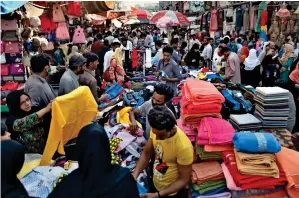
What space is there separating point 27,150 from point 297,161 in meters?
2.25

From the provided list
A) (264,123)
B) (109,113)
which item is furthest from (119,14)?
(264,123)

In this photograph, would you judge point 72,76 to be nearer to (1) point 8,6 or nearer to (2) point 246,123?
(1) point 8,6

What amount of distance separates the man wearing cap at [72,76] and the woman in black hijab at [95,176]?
77.7 inches

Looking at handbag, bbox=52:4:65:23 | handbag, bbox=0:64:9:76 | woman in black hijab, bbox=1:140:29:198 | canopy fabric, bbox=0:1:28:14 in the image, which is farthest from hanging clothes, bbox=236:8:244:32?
woman in black hijab, bbox=1:140:29:198

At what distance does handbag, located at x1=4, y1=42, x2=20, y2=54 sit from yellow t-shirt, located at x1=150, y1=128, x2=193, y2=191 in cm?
447

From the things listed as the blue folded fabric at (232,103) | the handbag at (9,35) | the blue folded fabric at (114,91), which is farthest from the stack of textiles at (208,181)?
the handbag at (9,35)

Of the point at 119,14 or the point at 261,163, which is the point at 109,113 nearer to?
the point at 261,163

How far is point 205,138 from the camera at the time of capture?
2.42m

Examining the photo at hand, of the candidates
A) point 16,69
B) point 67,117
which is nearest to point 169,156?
point 67,117

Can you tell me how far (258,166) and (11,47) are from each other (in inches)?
205

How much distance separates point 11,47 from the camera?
231 inches

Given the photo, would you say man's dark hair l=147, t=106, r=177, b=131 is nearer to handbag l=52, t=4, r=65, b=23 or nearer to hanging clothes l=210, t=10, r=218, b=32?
handbag l=52, t=4, r=65, b=23

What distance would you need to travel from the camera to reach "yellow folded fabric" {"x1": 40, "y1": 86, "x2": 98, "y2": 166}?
2.62 meters

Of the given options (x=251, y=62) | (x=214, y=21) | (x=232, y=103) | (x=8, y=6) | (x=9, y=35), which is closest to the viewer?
(x=232, y=103)
